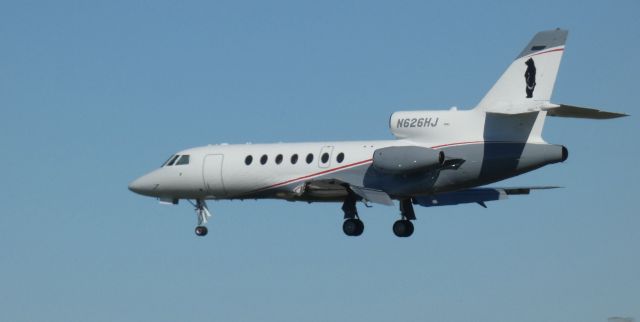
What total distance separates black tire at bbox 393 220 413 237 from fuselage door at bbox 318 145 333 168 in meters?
3.48

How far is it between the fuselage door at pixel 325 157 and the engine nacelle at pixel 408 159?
265 centimetres

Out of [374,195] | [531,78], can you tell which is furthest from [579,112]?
[374,195]

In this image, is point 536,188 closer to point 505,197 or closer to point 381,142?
point 505,197

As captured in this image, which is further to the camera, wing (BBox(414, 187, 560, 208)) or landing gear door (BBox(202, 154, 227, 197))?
landing gear door (BBox(202, 154, 227, 197))

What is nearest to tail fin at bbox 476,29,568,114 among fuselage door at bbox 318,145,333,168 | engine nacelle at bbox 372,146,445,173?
engine nacelle at bbox 372,146,445,173

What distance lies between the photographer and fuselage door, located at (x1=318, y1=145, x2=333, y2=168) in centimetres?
5788

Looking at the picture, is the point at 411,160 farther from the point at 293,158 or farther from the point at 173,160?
the point at 173,160

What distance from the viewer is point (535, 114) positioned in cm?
5344

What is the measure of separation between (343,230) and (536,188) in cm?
743

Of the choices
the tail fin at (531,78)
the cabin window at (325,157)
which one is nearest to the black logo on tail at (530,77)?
the tail fin at (531,78)

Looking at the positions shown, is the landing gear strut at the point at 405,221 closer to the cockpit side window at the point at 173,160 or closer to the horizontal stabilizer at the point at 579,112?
the horizontal stabilizer at the point at 579,112

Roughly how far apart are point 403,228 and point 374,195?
2.86 meters

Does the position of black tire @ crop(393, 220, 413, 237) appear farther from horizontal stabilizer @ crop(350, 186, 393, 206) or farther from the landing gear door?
the landing gear door

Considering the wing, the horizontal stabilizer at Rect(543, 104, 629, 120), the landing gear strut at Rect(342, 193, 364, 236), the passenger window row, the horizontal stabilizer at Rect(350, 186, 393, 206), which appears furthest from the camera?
the wing
